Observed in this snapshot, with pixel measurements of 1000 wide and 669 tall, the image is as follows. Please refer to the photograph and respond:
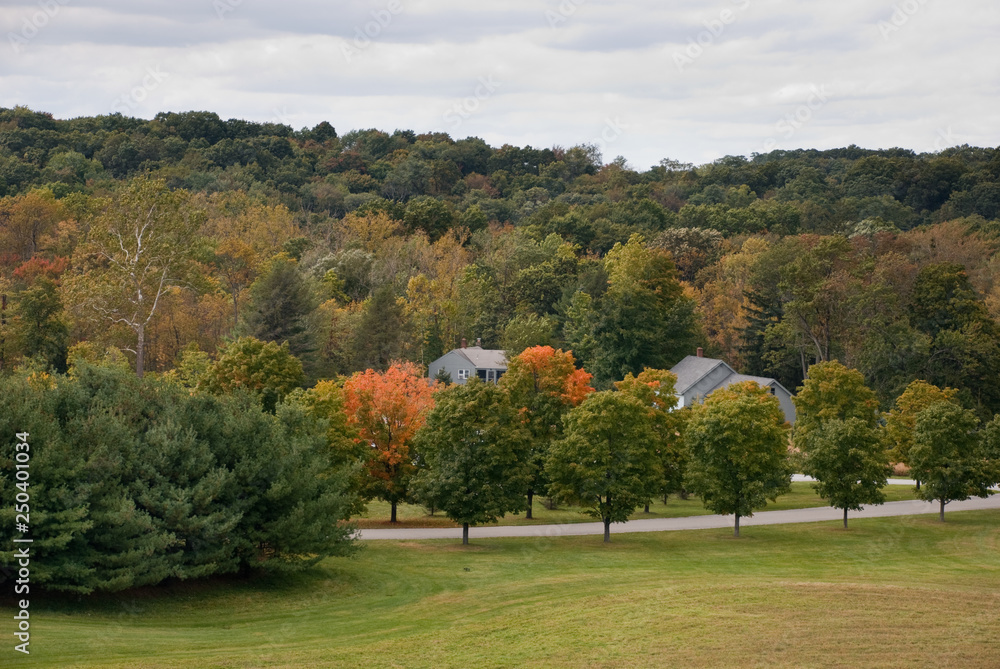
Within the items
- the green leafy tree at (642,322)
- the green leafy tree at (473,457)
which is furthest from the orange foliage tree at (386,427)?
the green leafy tree at (642,322)

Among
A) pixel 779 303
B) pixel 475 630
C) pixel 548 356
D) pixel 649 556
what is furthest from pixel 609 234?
pixel 475 630

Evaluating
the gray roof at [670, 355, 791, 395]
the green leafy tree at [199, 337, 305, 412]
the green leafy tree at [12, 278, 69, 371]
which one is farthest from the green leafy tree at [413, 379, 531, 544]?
the green leafy tree at [12, 278, 69, 371]

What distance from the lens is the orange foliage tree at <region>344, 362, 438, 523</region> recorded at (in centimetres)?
4247

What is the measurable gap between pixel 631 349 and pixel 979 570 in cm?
4345

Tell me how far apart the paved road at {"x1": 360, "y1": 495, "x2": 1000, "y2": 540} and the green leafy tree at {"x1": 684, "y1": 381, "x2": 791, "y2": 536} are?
227 centimetres

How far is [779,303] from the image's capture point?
80.6 meters

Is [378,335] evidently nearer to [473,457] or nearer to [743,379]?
[743,379]

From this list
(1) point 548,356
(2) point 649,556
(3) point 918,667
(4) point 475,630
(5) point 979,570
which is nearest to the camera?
(3) point 918,667

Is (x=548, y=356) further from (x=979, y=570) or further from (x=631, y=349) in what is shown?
(x=631, y=349)

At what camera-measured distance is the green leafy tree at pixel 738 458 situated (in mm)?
42000

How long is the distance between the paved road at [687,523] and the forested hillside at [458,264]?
10.6m

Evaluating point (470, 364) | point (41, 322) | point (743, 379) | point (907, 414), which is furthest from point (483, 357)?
point (907, 414)

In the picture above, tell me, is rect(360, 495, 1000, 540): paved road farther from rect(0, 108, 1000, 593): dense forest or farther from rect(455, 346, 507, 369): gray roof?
rect(455, 346, 507, 369): gray roof

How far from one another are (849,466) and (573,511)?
45.2ft
